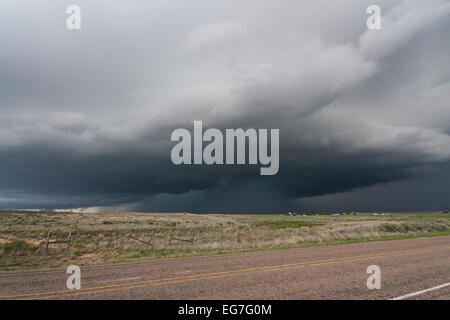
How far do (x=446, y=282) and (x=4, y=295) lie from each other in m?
14.3

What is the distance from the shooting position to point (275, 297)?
803cm

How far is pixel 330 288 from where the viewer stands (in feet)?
29.1

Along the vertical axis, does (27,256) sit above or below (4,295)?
below

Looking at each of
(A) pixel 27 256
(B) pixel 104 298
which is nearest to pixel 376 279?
(B) pixel 104 298

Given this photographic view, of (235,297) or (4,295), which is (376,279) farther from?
(4,295)

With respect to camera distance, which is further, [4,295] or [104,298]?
[4,295]
